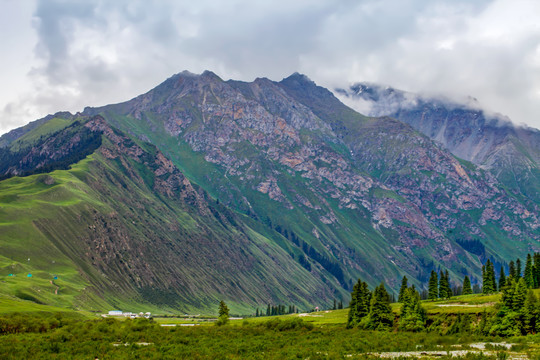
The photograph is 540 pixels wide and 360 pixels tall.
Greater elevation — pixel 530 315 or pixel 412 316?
pixel 530 315

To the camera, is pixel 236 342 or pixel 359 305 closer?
pixel 236 342

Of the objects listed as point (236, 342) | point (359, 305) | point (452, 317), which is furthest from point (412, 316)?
point (236, 342)

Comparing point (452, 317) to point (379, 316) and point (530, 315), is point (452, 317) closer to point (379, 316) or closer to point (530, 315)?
point (379, 316)

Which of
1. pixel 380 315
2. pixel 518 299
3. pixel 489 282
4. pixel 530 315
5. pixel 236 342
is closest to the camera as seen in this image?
pixel 236 342

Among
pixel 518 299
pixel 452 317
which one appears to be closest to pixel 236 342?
pixel 452 317

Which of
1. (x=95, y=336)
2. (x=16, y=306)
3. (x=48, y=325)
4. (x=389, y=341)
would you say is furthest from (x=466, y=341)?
(x=16, y=306)

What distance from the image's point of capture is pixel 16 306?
592 ft

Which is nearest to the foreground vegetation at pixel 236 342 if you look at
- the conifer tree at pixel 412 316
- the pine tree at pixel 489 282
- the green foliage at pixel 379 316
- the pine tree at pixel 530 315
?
the conifer tree at pixel 412 316

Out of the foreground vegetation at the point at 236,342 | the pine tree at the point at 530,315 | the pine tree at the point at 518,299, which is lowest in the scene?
the foreground vegetation at the point at 236,342

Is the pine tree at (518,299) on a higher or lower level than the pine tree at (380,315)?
higher

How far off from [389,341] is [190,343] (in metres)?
33.8

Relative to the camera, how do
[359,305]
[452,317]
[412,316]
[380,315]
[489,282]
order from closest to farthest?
[452,317] < [412,316] < [380,315] < [359,305] < [489,282]

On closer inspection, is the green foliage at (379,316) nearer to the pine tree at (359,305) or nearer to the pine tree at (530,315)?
the pine tree at (359,305)

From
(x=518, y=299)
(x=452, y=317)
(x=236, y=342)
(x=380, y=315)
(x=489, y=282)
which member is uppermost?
(x=489, y=282)
